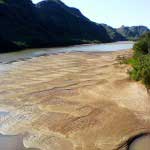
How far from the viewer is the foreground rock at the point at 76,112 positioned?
1711 cm

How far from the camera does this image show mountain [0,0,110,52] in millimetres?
100725

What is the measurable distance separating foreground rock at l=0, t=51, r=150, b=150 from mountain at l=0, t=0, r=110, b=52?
53.1m

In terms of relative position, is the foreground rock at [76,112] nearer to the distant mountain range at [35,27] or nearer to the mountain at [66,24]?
the distant mountain range at [35,27]

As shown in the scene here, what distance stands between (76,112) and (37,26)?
106 m

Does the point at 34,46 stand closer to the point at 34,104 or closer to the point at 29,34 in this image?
the point at 29,34

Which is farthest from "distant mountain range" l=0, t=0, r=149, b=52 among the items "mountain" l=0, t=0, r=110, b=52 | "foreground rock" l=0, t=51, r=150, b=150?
"foreground rock" l=0, t=51, r=150, b=150

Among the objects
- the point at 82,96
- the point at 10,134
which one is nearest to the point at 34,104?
the point at 82,96

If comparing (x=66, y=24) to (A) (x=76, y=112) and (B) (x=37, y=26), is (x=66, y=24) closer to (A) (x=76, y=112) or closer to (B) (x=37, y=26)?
(B) (x=37, y=26)

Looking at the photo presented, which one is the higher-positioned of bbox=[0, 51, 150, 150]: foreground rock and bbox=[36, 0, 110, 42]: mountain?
bbox=[36, 0, 110, 42]: mountain

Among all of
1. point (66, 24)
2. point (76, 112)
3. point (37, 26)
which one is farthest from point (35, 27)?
point (76, 112)

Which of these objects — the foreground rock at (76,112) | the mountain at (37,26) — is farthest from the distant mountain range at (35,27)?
the foreground rock at (76,112)

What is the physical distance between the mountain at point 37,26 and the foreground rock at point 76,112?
53.1 m

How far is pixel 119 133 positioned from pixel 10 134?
198 inches

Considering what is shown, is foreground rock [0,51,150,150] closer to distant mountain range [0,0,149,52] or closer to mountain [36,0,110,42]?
distant mountain range [0,0,149,52]
